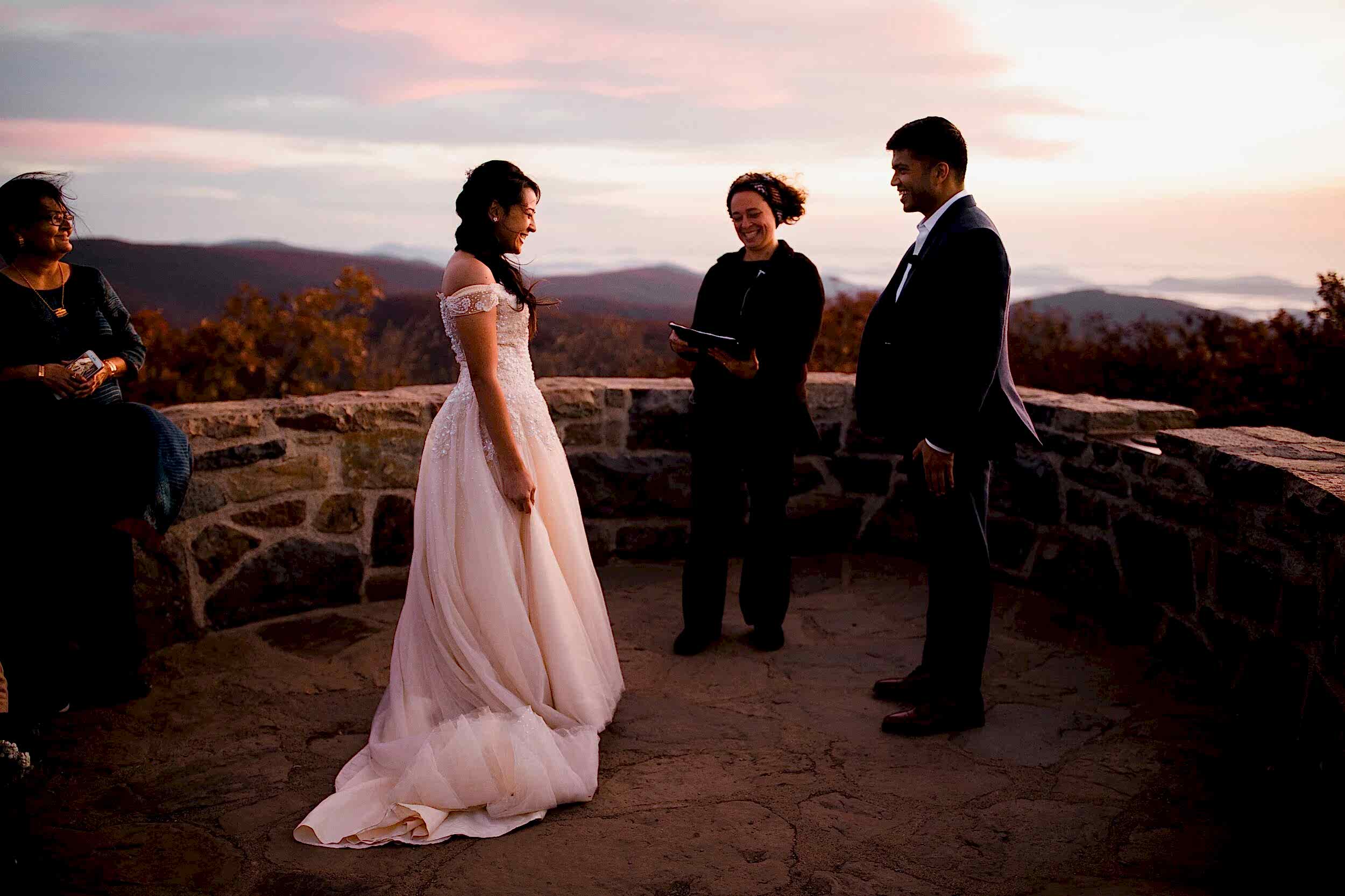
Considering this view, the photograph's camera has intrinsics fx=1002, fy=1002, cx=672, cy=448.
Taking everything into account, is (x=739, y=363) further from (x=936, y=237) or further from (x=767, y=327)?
(x=936, y=237)

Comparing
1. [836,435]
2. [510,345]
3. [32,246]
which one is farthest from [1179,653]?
[32,246]

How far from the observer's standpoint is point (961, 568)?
338 centimetres

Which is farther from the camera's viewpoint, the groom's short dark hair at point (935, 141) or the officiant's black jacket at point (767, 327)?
the officiant's black jacket at point (767, 327)

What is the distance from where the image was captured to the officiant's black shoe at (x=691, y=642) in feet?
13.5

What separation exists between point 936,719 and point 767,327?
1573 mm

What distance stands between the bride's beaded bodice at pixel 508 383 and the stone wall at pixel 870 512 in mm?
1411

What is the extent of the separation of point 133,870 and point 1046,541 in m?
3.81

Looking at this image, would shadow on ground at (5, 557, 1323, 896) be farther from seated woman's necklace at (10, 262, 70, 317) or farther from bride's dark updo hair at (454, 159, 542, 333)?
bride's dark updo hair at (454, 159, 542, 333)

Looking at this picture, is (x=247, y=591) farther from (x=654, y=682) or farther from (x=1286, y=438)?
(x=1286, y=438)

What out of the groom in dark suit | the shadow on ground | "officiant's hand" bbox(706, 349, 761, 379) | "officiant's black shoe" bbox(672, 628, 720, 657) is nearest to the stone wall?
the shadow on ground

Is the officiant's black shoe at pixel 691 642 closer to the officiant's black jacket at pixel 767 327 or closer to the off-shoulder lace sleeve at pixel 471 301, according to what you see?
the officiant's black jacket at pixel 767 327

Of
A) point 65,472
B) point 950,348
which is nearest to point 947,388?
point 950,348

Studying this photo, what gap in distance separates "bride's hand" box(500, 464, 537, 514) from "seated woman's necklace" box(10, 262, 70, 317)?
1695 millimetres

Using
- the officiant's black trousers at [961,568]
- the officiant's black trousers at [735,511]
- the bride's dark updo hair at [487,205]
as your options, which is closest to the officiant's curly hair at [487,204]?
the bride's dark updo hair at [487,205]
